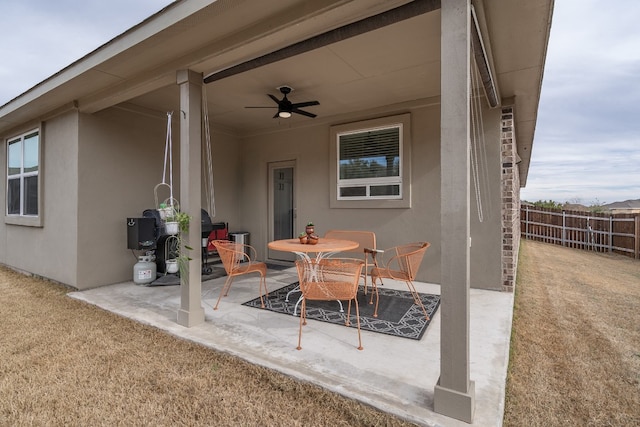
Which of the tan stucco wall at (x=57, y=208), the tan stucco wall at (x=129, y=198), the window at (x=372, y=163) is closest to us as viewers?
the tan stucco wall at (x=129, y=198)

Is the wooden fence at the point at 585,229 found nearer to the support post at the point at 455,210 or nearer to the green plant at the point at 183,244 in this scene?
the support post at the point at 455,210

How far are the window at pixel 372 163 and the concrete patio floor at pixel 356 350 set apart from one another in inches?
80.9

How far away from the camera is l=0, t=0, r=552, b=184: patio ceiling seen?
253cm

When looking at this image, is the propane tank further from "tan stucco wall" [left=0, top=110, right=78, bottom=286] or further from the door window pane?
the door window pane

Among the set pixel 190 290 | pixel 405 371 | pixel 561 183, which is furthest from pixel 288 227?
pixel 561 183

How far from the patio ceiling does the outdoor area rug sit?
105 inches

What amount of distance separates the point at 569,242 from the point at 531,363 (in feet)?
36.2

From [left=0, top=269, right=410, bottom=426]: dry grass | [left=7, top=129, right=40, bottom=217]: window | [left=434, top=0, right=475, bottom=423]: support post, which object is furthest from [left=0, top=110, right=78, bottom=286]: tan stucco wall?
[left=434, top=0, right=475, bottom=423]: support post

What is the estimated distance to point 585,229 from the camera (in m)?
10.5

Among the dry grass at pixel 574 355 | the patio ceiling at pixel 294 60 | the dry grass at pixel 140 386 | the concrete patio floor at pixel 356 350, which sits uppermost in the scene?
the patio ceiling at pixel 294 60

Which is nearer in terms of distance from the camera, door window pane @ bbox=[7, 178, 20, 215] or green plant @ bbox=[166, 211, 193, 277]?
green plant @ bbox=[166, 211, 193, 277]

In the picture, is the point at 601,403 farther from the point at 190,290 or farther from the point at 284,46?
the point at 284,46

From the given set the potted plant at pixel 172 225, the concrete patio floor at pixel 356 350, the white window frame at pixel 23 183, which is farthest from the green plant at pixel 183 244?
the white window frame at pixel 23 183

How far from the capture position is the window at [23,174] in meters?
5.59
